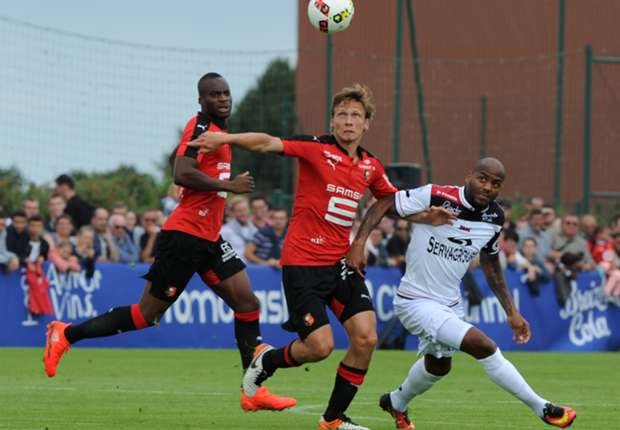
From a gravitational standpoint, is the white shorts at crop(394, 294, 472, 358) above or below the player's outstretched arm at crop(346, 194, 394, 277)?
below

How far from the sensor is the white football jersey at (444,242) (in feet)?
32.3

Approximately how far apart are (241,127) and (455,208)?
14.8 metres

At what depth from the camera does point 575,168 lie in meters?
25.3

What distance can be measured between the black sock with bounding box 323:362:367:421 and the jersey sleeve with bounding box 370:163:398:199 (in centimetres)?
144

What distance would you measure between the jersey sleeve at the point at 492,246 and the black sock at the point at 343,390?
142cm

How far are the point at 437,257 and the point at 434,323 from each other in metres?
0.56

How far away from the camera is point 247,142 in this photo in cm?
939

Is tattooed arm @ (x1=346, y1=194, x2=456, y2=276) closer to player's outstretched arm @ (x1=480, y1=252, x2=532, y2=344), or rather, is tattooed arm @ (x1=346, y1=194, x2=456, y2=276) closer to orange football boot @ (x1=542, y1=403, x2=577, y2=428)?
player's outstretched arm @ (x1=480, y1=252, x2=532, y2=344)

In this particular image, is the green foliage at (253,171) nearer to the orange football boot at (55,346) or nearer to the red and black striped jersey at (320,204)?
the orange football boot at (55,346)

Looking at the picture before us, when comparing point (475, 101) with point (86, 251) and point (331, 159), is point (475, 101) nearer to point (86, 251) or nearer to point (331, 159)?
point (86, 251)

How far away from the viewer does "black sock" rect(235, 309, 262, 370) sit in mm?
10875

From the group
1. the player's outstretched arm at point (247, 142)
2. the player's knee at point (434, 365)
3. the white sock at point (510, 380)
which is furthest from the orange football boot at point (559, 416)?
the player's outstretched arm at point (247, 142)

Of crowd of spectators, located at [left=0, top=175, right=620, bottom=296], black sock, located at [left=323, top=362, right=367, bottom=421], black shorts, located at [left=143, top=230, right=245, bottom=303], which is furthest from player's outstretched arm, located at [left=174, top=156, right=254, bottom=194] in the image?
crowd of spectators, located at [left=0, top=175, right=620, bottom=296]

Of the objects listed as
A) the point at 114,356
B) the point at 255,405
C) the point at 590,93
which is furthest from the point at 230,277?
the point at 590,93
